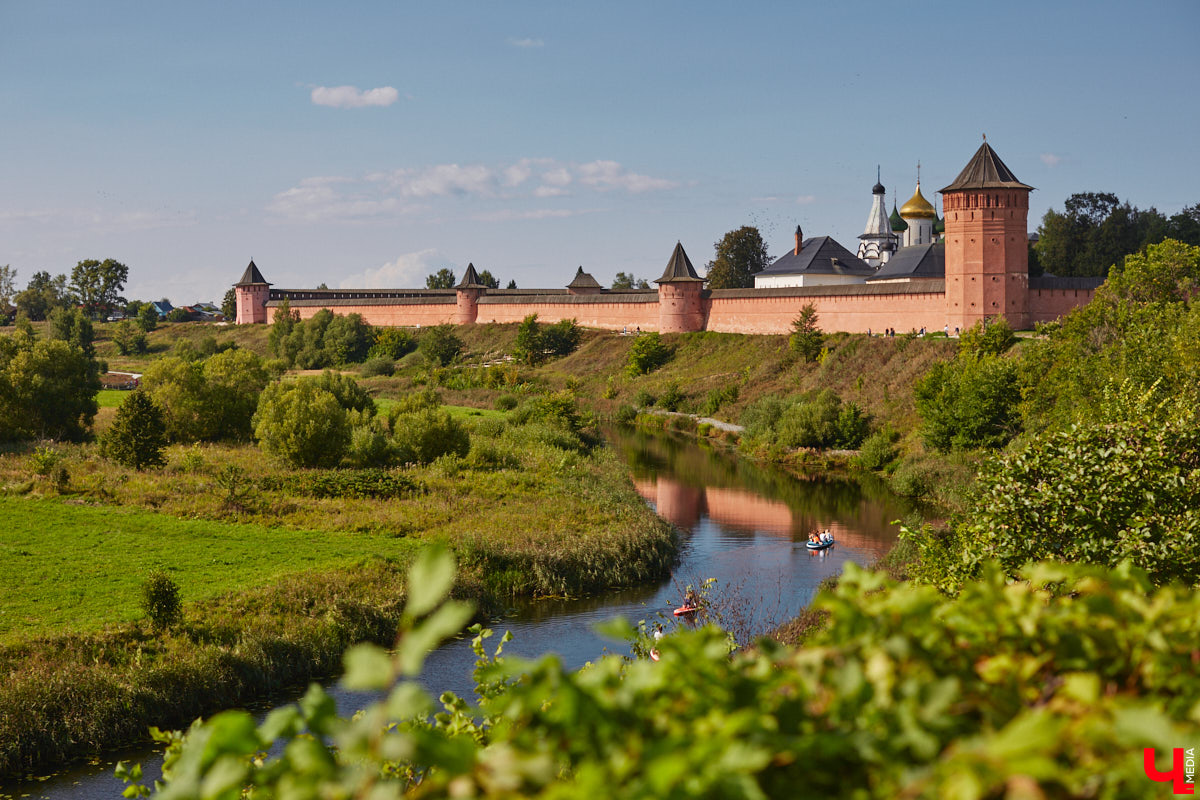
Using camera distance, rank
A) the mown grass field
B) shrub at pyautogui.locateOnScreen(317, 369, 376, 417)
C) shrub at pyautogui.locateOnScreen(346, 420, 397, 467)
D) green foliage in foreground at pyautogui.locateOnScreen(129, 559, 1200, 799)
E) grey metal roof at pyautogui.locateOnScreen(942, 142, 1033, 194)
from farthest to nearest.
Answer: grey metal roof at pyautogui.locateOnScreen(942, 142, 1033, 194), shrub at pyautogui.locateOnScreen(317, 369, 376, 417), shrub at pyautogui.locateOnScreen(346, 420, 397, 467), the mown grass field, green foliage in foreground at pyautogui.locateOnScreen(129, 559, 1200, 799)

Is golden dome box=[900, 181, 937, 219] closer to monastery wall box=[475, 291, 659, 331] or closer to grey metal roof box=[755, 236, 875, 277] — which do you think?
grey metal roof box=[755, 236, 875, 277]

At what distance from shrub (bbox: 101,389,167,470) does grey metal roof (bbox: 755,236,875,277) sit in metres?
32.7

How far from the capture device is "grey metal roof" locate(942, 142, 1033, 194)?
3203 cm

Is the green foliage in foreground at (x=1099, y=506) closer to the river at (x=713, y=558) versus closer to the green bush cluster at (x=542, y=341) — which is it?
the river at (x=713, y=558)

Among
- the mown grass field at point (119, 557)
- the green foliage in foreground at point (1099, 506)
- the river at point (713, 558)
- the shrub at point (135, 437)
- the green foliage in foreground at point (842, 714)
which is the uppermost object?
the green foliage in foreground at point (842, 714)

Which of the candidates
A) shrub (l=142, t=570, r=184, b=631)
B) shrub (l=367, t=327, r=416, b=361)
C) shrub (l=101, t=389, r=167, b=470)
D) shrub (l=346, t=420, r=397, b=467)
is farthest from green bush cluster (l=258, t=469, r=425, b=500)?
shrub (l=367, t=327, r=416, b=361)

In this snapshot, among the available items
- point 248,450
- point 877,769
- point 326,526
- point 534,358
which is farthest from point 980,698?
point 534,358

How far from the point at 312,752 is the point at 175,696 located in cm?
Result: 961

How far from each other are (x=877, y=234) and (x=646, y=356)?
19328 millimetres

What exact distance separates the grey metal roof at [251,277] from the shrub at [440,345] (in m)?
15.8

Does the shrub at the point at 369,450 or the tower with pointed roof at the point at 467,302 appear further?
the tower with pointed roof at the point at 467,302

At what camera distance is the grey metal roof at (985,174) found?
32031 millimetres

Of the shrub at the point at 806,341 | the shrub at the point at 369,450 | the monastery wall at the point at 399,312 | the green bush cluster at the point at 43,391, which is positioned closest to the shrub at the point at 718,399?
the shrub at the point at 806,341

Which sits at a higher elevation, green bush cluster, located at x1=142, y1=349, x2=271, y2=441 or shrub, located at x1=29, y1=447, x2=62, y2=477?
green bush cluster, located at x1=142, y1=349, x2=271, y2=441
